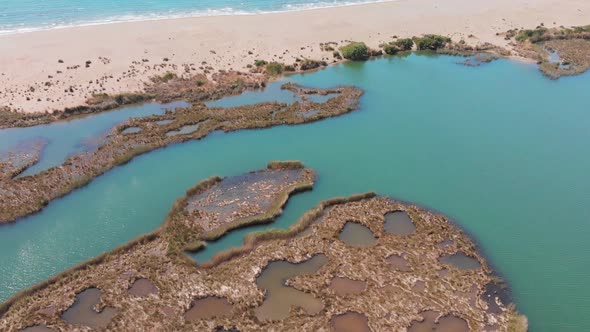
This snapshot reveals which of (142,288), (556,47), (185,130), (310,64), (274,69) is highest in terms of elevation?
(556,47)

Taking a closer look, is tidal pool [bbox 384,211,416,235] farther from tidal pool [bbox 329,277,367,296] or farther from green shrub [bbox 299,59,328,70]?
green shrub [bbox 299,59,328,70]

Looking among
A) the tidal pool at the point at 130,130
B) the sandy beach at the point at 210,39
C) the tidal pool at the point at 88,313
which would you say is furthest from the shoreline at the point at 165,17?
the tidal pool at the point at 88,313

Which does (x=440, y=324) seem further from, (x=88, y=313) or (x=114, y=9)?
(x=114, y=9)

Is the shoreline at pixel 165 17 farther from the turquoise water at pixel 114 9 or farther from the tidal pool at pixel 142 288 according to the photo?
the tidal pool at pixel 142 288

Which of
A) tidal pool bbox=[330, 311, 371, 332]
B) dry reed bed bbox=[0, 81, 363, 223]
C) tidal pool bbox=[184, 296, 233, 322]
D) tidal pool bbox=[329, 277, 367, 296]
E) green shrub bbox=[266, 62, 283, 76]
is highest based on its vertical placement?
green shrub bbox=[266, 62, 283, 76]

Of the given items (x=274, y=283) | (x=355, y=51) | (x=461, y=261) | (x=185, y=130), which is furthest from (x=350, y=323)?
(x=355, y=51)

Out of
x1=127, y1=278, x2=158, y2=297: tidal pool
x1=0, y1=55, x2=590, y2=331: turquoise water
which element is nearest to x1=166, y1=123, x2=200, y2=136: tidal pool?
x1=0, y1=55, x2=590, y2=331: turquoise water
